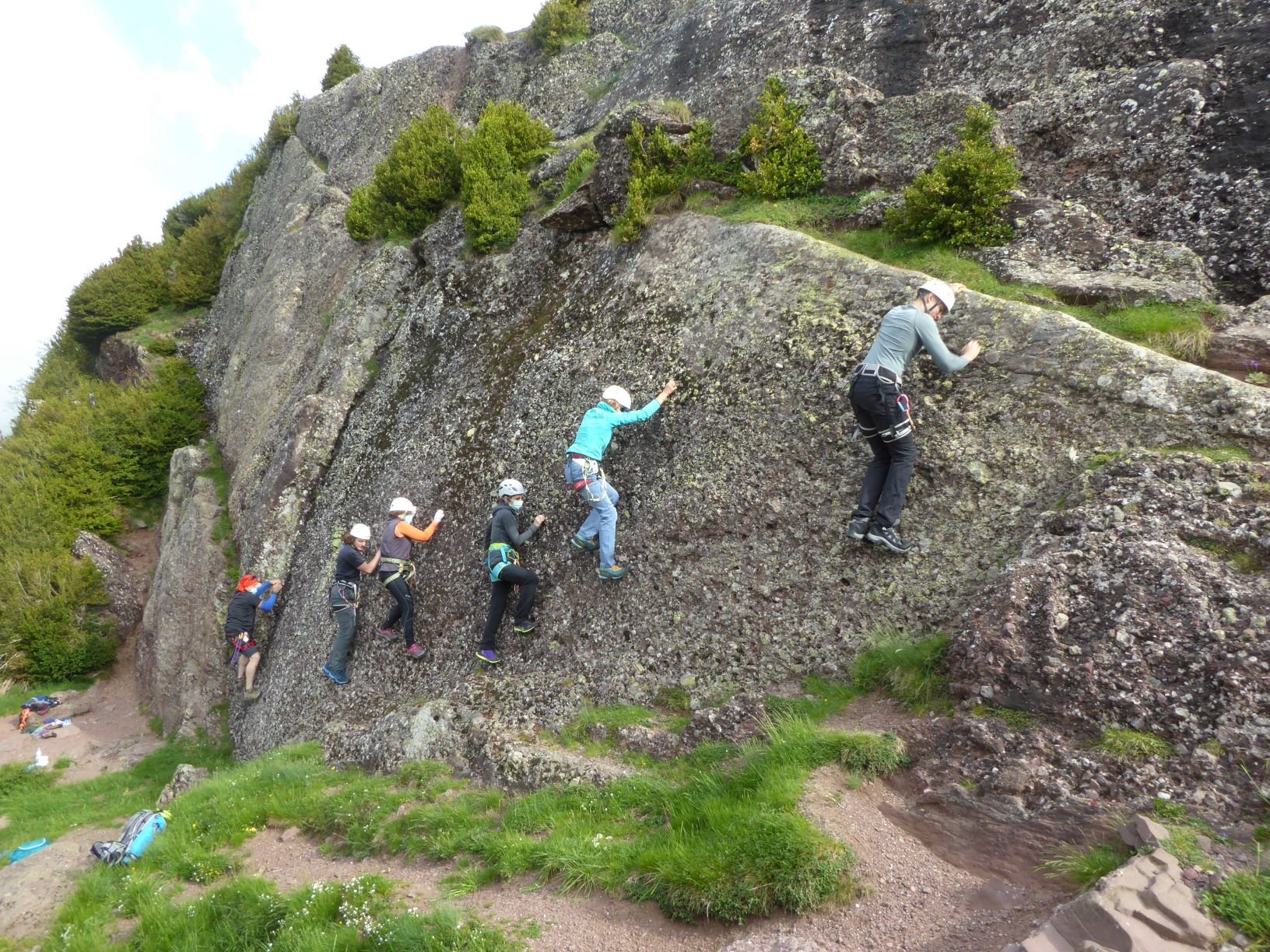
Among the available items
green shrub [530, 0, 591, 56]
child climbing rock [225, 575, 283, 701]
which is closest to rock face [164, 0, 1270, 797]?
child climbing rock [225, 575, 283, 701]

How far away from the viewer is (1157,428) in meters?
7.36

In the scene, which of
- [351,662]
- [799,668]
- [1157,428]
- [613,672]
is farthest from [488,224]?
[1157,428]

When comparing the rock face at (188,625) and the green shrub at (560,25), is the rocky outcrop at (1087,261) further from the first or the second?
the green shrub at (560,25)

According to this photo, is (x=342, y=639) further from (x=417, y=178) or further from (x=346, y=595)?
(x=417, y=178)

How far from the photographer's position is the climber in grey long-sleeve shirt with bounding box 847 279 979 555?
764 cm

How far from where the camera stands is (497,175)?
17.3 meters

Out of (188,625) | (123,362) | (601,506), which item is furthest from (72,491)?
(601,506)

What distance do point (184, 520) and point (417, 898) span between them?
61.7ft

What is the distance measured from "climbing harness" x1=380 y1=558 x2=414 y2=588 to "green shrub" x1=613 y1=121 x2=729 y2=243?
7.48 meters

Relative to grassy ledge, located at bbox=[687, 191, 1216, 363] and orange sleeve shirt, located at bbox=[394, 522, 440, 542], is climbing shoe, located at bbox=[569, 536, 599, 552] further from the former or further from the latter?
grassy ledge, located at bbox=[687, 191, 1216, 363]

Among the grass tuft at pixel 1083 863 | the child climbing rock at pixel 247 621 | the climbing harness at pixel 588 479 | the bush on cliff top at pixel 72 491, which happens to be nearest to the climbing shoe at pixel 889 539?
the grass tuft at pixel 1083 863

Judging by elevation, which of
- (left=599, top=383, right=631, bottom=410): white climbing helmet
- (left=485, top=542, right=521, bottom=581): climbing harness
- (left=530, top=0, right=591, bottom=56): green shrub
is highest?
(left=530, top=0, right=591, bottom=56): green shrub

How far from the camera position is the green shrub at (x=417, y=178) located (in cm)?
1923

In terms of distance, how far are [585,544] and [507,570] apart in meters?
1.30
